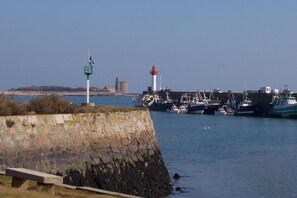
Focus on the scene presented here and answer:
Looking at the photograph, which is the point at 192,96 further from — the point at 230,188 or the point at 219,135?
the point at 230,188

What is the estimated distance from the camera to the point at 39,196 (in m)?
12.3

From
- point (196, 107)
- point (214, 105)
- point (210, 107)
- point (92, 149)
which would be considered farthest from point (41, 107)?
point (214, 105)

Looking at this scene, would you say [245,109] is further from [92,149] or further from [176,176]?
[92,149]

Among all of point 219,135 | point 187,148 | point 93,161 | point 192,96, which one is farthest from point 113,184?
point 192,96

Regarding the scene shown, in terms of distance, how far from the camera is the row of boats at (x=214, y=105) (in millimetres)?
110537

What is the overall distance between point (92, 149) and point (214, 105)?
10610 cm

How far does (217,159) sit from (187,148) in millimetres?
8088

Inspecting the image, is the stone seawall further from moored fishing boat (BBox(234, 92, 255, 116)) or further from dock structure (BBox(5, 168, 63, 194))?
moored fishing boat (BBox(234, 92, 255, 116))

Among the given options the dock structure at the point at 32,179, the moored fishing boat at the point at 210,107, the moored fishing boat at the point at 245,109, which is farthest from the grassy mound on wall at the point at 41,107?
the moored fishing boat at the point at 210,107

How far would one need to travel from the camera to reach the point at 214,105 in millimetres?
127938

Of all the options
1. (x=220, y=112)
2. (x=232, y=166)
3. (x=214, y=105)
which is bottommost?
(x=232, y=166)

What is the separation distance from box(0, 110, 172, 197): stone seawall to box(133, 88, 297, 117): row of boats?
85.4m

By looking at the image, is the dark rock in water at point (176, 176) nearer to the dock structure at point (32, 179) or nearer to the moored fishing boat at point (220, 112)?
the dock structure at point (32, 179)

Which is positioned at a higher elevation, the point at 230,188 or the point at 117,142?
the point at 117,142
